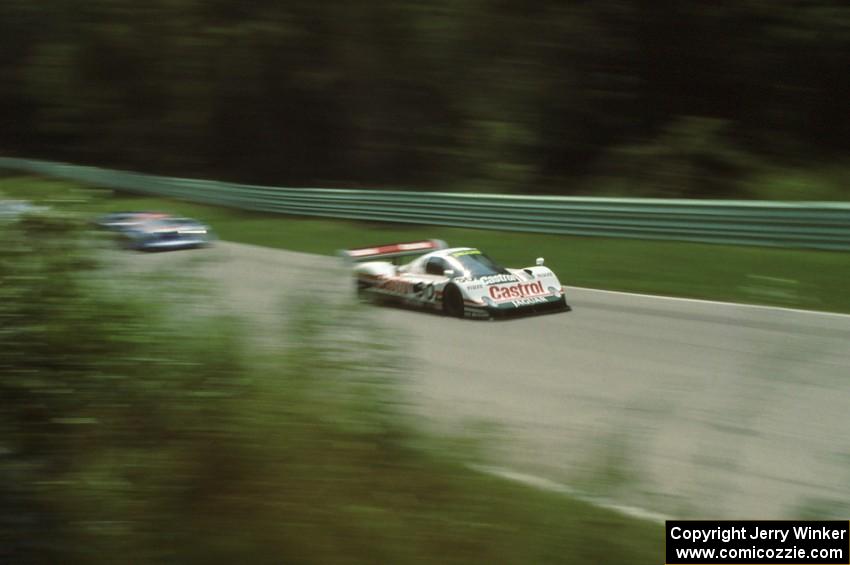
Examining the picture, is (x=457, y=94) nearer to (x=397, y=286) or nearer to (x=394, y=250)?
(x=394, y=250)

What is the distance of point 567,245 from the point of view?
9367 mm

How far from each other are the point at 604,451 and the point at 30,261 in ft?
10.2

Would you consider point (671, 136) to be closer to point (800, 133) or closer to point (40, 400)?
point (800, 133)

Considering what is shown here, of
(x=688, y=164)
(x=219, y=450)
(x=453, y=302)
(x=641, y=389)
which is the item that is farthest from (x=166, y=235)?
(x=688, y=164)

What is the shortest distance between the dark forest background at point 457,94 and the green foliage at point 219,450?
10772 millimetres

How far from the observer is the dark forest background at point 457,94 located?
15664 millimetres

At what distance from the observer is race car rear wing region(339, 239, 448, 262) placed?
835cm

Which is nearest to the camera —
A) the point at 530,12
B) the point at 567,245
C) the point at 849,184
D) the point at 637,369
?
the point at 637,369

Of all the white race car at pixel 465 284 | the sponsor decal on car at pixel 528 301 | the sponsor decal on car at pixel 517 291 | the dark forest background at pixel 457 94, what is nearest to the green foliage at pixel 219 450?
the white race car at pixel 465 284

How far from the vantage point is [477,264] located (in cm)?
816

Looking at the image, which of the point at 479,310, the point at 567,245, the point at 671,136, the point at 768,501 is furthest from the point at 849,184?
the point at 768,501

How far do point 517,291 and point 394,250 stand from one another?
1575 millimetres

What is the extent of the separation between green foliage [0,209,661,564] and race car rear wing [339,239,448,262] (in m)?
2.99

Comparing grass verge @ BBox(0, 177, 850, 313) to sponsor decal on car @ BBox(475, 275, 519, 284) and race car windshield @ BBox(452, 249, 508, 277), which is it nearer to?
race car windshield @ BBox(452, 249, 508, 277)
